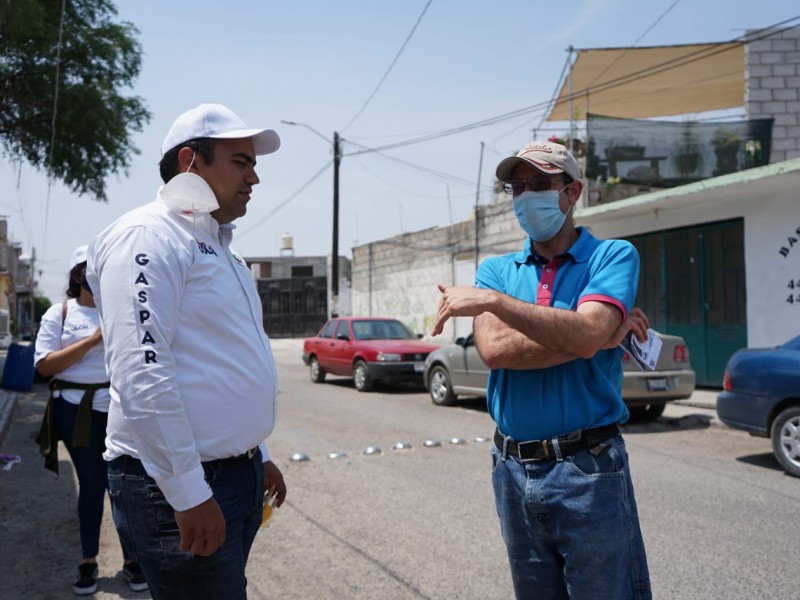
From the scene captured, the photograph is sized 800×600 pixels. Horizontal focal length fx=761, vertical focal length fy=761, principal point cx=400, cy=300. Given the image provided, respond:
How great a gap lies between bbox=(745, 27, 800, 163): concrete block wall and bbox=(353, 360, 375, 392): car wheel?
34.9ft

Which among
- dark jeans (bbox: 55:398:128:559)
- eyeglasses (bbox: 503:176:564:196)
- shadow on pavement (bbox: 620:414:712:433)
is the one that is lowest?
shadow on pavement (bbox: 620:414:712:433)

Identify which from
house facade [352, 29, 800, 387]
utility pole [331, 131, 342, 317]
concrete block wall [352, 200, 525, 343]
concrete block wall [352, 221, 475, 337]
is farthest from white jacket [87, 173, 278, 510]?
utility pole [331, 131, 342, 317]

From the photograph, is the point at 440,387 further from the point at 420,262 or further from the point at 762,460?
the point at 420,262

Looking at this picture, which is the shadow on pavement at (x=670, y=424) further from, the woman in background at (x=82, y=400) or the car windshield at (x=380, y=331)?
the woman in background at (x=82, y=400)

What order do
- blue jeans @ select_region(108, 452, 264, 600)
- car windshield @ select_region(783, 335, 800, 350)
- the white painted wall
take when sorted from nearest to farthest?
blue jeans @ select_region(108, 452, 264, 600), car windshield @ select_region(783, 335, 800, 350), the white painted wall

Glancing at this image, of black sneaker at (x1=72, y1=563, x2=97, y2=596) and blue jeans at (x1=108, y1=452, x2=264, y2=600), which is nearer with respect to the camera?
blue jeans at (x1=108, y1=452, x2=264, y2=600)

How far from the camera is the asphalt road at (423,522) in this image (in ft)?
14.6

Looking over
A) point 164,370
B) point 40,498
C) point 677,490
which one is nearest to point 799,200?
point 677,490

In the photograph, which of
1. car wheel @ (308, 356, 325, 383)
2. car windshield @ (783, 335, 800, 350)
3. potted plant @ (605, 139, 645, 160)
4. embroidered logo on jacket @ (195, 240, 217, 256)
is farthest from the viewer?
car wheel @ (308, 356, 325, 383)

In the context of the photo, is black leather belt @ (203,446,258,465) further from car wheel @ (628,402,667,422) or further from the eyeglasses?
car wheel @ (628,402,667,422)

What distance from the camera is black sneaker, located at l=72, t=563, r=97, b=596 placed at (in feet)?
14.3

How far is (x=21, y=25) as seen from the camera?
1171 cm

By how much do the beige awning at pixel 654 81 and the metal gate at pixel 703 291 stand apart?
4710 millimetres

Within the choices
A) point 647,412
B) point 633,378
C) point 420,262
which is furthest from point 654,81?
point 633,378
